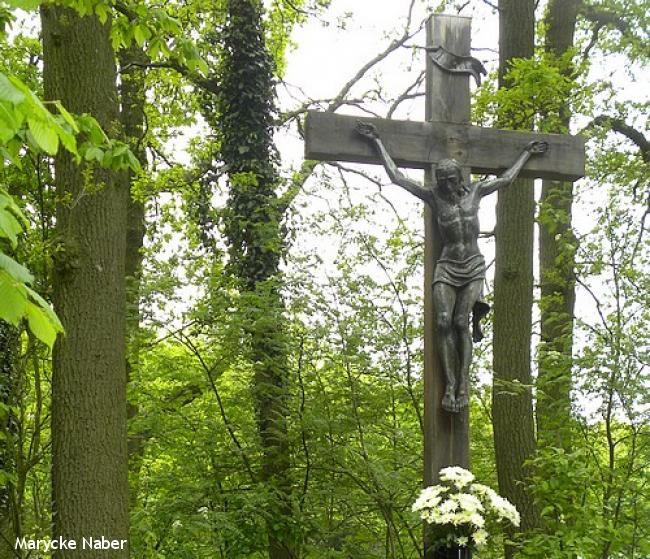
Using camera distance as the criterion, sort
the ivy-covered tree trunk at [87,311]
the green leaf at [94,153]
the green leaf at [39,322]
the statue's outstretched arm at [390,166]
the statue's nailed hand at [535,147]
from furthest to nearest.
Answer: the ivy-covered tree trunk at [87,311] → the statue's nailed hand at [535,147] → the statue's outstretched arm at [390,166] → the green leaf at [94,153] → the green leaf at [39,322]

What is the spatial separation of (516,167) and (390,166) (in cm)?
83

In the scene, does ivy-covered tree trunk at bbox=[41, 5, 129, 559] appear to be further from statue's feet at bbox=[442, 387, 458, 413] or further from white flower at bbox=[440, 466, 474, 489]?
white flower at bbox=[440, 466, 474, 489]

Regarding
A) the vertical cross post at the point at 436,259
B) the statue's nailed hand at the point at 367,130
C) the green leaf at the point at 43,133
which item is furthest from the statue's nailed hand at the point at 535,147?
the green leaf at the point at 43,133

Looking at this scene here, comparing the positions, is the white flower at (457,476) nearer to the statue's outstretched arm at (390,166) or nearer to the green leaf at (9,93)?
the statue's outstretched arm at (390,166)

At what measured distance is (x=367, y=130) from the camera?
496 cm

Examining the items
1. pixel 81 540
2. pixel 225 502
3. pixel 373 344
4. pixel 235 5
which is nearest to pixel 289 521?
pixel 225 502

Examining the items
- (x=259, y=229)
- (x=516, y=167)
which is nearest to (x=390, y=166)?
(x=516, y=167)

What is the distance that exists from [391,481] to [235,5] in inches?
240

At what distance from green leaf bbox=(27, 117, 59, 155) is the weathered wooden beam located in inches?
98.6

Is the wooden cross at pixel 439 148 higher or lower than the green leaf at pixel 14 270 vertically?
higher

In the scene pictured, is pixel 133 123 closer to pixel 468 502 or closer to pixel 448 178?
pixel 448 178

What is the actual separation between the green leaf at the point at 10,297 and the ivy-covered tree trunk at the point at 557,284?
5.39 m

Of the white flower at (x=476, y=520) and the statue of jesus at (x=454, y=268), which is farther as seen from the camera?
the statue of jesus at (x=454, y=268)

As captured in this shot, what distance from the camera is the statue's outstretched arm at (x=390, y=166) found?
16.0 feet
